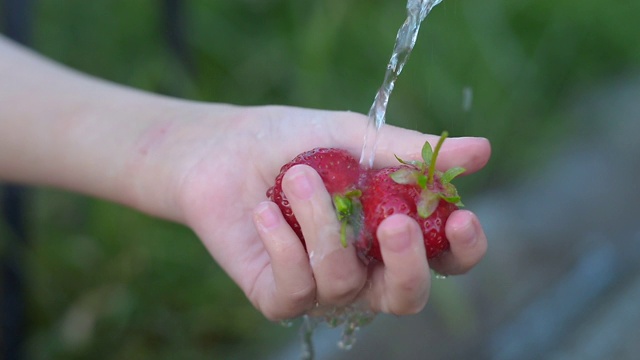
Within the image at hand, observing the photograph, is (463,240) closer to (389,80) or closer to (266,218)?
(266,218)

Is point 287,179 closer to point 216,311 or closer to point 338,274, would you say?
point 338,274

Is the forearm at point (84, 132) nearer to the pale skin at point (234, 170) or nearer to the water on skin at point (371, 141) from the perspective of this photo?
the pale skin at point (234, 170)

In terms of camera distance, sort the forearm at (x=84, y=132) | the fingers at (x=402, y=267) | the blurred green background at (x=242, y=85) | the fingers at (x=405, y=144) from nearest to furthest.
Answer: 1. the fingers at (x=402, y=267)
2. the fingers at (x=405, y=144)
3. the forearm at (x=84, y=132)
4. the blurred green background at (x=242, y=85)

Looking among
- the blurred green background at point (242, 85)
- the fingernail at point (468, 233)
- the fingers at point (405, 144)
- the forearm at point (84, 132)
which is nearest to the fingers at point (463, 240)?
the fingernail at point (468, 233)

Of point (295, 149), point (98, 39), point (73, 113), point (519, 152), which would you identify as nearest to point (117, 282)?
point (73, 113)

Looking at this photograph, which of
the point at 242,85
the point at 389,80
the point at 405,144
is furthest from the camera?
the point at 242,85

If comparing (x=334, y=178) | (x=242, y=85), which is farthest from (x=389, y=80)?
(x=242, y=85)
